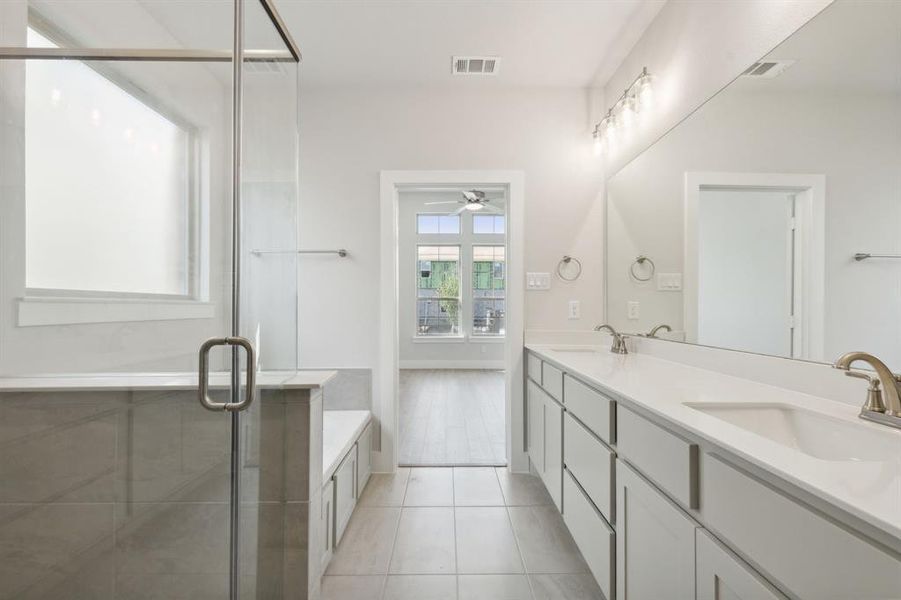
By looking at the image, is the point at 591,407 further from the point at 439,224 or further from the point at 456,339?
the point at 439,224

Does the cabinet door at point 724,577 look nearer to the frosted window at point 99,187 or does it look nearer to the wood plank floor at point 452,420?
the frosted window at point 99,187

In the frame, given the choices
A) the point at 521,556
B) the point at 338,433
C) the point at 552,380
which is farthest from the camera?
the point at 338,433

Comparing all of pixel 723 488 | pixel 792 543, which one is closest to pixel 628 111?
pixel 723 488

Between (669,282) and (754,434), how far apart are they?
53.1 inches

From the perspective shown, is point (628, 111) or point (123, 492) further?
point (628, 111)

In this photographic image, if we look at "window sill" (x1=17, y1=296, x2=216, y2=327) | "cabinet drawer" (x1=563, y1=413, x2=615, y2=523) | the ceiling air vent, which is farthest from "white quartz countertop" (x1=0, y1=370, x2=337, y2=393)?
the ceiling air vent

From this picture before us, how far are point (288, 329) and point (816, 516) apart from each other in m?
1.48

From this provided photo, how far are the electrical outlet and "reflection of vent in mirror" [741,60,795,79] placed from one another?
129 cm

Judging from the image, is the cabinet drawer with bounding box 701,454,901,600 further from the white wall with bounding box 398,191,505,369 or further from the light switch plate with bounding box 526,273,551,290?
the white wall with bounding box 398,191,505,369

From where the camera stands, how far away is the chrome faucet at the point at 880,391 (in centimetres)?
93

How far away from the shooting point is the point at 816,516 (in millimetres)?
656

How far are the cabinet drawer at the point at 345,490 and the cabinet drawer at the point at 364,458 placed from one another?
11cm

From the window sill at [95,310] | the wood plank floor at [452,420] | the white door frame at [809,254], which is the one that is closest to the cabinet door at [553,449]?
the wood plank floor at [452,420]

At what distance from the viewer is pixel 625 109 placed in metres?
2.52
